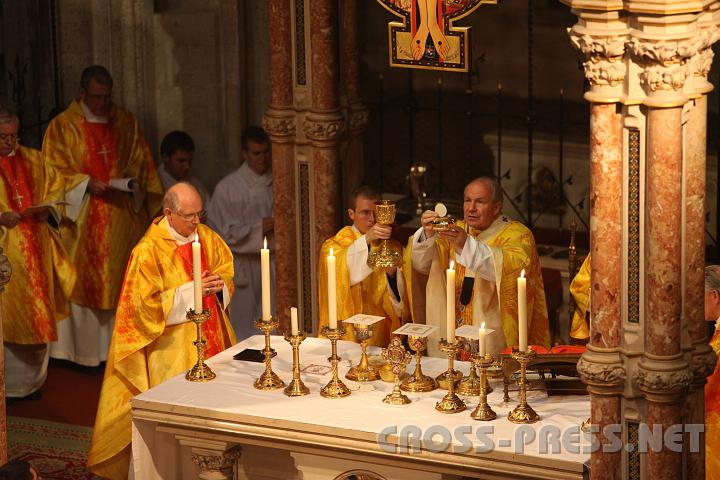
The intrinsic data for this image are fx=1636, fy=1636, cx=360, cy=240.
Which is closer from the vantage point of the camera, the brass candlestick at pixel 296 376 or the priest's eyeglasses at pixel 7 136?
the brass candlestick at pixel 296 376

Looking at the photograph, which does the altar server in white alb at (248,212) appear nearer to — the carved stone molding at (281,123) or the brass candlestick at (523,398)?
the carved stone molding at (281,123)

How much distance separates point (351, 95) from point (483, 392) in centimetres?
332

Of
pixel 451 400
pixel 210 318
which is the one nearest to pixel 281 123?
pixel 210 318

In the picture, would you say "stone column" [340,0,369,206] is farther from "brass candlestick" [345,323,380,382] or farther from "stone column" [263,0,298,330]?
"brass candlestick" [345,323,380,382]

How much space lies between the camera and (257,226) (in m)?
11.3

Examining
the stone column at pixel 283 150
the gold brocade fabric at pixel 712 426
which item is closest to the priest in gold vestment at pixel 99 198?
the stone column at pixel 283 150

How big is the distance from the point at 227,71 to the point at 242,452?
5.04m

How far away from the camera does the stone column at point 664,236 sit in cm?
630

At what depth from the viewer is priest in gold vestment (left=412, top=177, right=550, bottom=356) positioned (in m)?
8.53

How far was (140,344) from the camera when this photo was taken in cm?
850

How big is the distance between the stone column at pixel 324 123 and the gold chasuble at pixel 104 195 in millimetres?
1929

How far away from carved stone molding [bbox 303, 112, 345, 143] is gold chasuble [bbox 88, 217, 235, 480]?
4.77 feet

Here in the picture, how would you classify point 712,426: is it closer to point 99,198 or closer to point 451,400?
point 451,400

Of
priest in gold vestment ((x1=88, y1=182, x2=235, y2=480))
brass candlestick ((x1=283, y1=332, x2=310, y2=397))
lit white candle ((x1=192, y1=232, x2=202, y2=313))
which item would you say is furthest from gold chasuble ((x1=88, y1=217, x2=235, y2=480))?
A: brass candlestick ((x1=283, y1=332, x2=310, y2=397))
